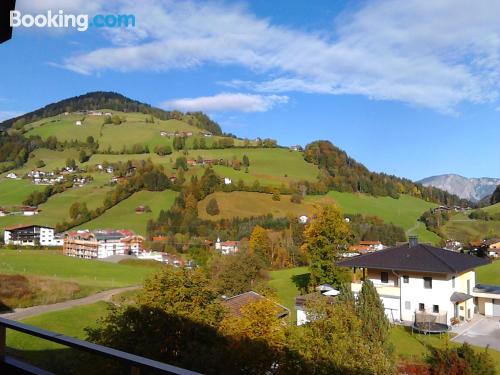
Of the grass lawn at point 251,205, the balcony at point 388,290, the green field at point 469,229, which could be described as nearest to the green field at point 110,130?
the grass lawn at point 251,205

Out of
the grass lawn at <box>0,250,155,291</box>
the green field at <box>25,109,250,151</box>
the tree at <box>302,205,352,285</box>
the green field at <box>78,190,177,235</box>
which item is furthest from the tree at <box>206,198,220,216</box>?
the tree at <box>302,205,352,285</box>

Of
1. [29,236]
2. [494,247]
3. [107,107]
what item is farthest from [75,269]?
[107,107]

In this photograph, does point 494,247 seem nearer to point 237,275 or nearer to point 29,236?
point 237,275

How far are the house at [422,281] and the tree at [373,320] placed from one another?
7716 millimetres

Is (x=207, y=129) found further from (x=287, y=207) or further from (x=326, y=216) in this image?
(x=326, y=216)

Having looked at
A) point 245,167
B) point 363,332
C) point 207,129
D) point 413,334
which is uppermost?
point 207,129

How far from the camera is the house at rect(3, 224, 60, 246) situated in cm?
5750

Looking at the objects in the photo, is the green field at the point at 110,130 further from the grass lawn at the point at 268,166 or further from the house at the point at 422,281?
the house at the point at 422,281

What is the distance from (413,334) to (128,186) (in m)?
57.0

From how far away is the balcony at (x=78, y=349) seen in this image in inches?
81.0

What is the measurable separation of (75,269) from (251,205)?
3308cm

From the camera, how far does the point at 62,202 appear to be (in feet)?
230

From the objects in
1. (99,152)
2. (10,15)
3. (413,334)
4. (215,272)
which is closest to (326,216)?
(215,272)

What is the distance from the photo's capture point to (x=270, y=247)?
51.1m
